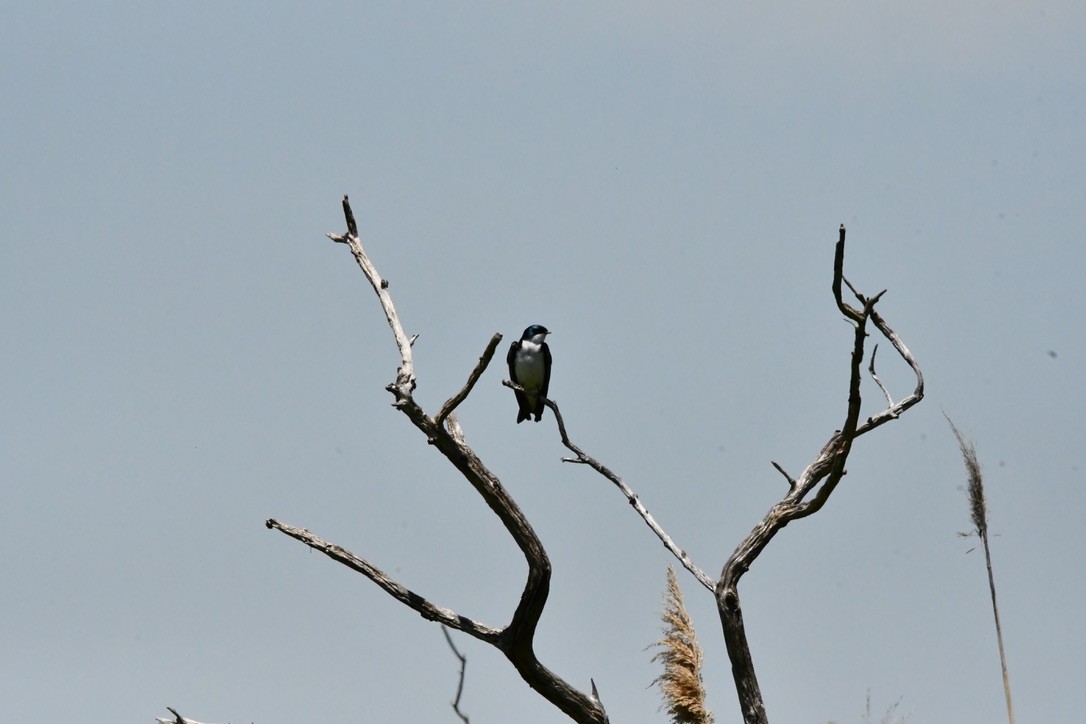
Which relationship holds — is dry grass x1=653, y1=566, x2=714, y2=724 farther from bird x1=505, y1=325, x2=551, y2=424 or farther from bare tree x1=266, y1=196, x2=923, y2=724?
bird x1=505, y1=325, x2=551, y2=424

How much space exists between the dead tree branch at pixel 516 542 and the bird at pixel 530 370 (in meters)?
5.27

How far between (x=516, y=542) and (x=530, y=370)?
5.55 m

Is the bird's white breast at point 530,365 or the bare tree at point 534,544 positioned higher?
the bird's white breast at point 530,365

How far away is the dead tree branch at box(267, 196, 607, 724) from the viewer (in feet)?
23.4

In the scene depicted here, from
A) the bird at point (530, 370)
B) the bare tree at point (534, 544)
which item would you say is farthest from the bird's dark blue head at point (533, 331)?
the bare tree at point (534, 544)

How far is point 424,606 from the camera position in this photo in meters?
7.32

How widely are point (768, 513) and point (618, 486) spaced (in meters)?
0.93

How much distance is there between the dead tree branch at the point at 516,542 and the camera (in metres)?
7.13

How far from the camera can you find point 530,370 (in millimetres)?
12789

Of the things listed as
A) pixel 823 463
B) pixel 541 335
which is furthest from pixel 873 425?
pixel 541 335

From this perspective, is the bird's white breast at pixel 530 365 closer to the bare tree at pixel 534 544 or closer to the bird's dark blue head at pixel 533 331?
the bird's dark blue head at pixel 533 331

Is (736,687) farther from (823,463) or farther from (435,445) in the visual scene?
(435,445)

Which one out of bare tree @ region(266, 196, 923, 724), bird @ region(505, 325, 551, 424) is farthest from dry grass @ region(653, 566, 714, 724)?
bird @ region(505, 325, 551, 424)

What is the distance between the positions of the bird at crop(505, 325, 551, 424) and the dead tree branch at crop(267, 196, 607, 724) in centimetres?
527
